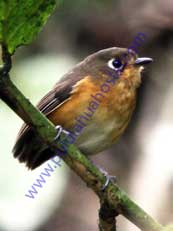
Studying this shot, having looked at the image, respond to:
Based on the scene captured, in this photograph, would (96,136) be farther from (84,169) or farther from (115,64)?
(84,169)

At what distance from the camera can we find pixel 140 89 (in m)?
5.95

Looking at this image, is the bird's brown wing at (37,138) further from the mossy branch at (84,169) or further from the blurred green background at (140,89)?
the mossy branch at (84,169)

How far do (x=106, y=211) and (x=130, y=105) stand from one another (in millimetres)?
1777

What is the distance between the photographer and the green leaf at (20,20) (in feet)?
3.23

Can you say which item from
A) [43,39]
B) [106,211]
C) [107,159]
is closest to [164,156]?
[107,159]

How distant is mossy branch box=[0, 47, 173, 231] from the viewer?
1013 mm

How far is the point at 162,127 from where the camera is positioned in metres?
5.38

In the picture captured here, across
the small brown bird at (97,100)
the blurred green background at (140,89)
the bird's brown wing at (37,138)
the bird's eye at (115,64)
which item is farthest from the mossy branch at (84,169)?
the blurred green background at (140,89)

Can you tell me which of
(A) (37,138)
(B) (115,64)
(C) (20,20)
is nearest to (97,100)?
(B) (115,64)

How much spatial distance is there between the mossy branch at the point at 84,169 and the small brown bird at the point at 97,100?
53.0 inches

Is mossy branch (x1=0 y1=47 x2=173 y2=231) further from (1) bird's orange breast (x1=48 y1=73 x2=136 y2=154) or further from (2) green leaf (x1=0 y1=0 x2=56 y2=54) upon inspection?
(1) bird's orange breast (x1=48 y1=73 x2=136 y2=154)

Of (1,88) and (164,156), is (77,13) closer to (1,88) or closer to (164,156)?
(164,156)

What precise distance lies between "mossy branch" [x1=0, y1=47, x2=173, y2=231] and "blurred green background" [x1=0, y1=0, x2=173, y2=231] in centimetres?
201

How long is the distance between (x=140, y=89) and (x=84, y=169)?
4.87m
